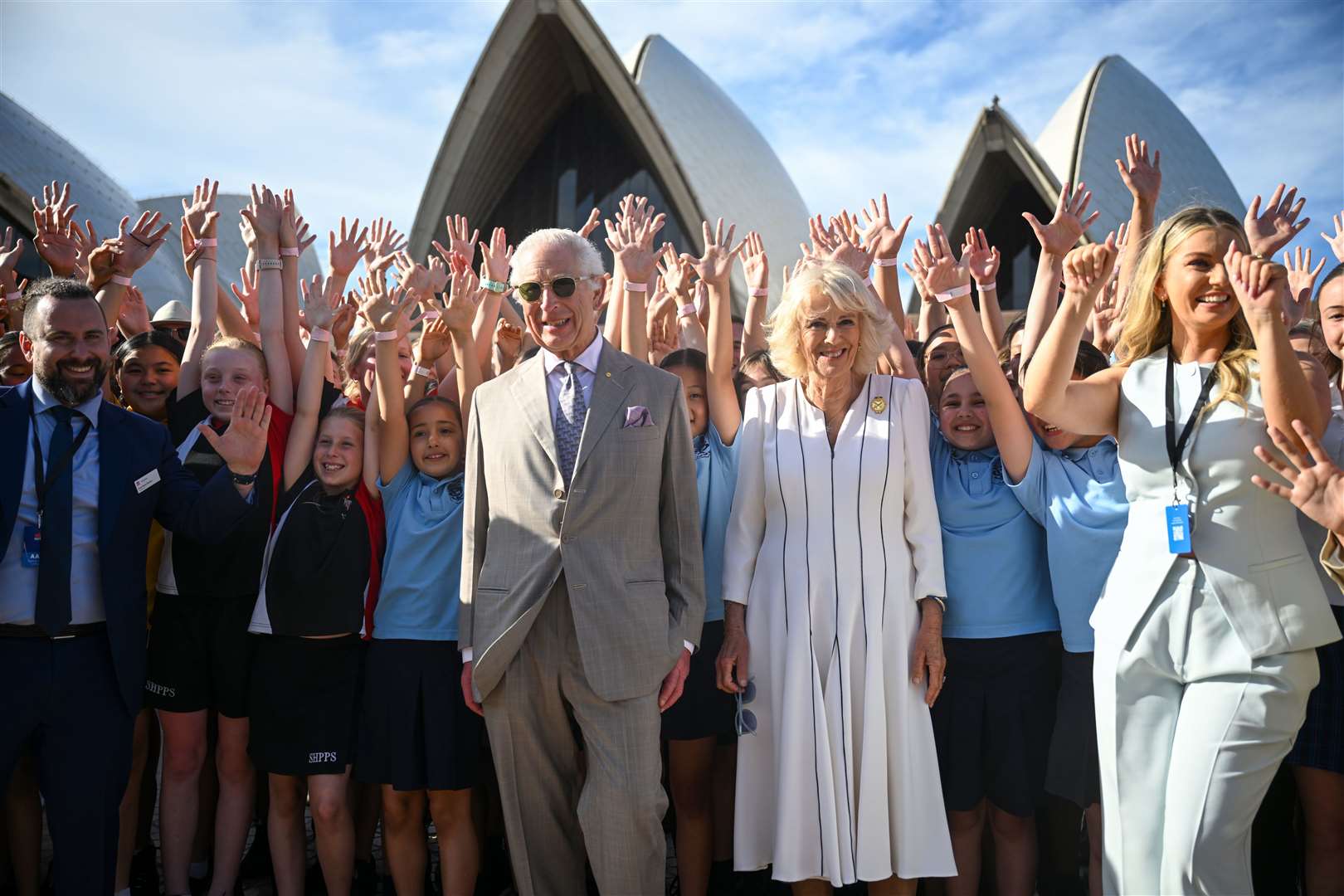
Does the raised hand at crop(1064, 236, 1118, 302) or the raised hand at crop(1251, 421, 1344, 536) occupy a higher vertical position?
the raised hand at crop(1064, 236, 1118, 302)

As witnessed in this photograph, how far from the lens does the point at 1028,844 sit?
114 inches

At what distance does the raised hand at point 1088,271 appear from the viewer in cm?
238

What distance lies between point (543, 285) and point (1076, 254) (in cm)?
140

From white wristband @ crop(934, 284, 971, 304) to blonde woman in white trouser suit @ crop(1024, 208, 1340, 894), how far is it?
21.5 inches

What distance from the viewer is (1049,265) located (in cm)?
311

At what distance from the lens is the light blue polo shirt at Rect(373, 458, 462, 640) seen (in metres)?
3.05

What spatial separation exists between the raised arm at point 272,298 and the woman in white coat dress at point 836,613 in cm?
178

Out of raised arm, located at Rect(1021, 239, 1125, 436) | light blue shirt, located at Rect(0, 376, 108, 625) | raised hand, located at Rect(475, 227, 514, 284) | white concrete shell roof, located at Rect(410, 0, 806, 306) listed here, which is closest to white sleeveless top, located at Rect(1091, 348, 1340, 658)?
raised arm, located at Rect(1021, 239, 1125, 436)

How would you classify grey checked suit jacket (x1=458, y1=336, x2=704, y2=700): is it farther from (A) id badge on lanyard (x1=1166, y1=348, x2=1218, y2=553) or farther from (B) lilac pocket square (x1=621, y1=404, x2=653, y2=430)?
(A) id badge on lanyard (x1=1166, y1=348, x2=1218, y2=553)

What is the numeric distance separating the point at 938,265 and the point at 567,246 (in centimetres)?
125

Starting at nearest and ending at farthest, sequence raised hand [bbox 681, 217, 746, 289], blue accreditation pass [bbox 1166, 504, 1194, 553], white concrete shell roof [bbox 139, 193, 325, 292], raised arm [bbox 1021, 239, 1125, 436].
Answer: blue accreditation pass [bbox 1166, 504, 1194, 553] → raised arm [bbox 1021, 239, 1125, 436] → raised hand [bbox 681, 217, 746, 289] → white concrete shell roof [bbox 139, 193, 325, 292]

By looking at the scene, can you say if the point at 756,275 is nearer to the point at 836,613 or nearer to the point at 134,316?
the point at 836,613

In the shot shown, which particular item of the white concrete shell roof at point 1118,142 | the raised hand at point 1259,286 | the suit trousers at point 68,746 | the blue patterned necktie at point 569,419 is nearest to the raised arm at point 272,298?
the suit trousers at point 68,746

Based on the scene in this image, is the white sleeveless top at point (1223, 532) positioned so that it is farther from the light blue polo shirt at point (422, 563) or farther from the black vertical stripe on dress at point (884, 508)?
the light blue polo shirt at point (422, 563)
